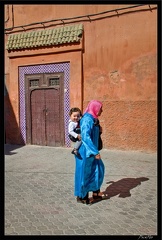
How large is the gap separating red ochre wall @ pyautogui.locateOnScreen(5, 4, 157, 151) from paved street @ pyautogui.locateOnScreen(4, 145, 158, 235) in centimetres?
112

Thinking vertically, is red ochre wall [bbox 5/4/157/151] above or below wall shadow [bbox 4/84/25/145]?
above

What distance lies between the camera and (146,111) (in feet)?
24.6

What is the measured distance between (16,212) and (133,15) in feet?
21.3

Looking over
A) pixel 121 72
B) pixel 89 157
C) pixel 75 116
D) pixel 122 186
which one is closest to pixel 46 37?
pixel 121 72

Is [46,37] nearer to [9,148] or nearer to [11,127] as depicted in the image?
[11,127]

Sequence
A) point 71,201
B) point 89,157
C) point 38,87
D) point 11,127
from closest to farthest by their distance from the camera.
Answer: point 89,157 < point 71,201 < point 38,87 < point 11,127

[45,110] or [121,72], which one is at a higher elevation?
[121,72]

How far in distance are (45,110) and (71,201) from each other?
17.7 ft

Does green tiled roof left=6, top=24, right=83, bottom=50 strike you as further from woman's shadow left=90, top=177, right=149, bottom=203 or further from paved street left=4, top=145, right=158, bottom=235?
woman's shadow left=90, top=177, right=149, bottom=203

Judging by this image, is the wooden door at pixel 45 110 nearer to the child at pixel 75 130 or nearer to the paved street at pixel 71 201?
the paved street at pixel 71 201

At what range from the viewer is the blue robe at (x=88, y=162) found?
3439 mm

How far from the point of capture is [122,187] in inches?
182

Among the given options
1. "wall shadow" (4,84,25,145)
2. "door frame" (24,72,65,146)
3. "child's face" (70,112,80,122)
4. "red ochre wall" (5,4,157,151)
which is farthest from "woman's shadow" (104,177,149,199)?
"wall shadow" (4,84,25,145)

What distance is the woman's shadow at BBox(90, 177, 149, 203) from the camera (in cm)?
430
